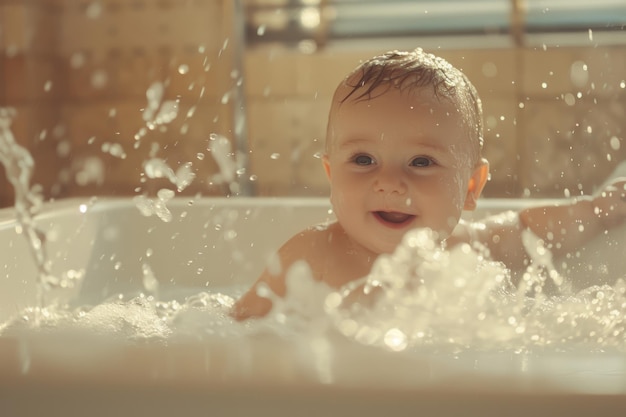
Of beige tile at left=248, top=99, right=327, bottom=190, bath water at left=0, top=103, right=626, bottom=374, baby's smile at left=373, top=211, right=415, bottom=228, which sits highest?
beige tile at left=248, top=99, right=327, bottom=190

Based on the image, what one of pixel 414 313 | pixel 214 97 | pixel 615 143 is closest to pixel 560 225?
pixel 414 313

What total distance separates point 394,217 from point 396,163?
0.25 feet

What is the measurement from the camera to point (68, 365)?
0.51 m

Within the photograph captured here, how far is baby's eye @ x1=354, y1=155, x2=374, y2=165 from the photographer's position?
3.38 feet

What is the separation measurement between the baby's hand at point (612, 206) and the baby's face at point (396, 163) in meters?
0.36

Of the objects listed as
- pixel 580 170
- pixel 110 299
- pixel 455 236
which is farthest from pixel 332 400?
pixel 580 170

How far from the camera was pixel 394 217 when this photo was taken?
3.44ft

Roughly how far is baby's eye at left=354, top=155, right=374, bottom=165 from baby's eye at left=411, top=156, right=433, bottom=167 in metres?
0.05

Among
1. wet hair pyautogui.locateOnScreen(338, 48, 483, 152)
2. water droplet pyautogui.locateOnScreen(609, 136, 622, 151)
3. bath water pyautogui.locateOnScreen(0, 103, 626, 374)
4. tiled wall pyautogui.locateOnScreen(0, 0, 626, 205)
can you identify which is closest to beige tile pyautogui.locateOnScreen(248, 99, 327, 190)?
tiled wall pyautogui.locateOnScreen(0, 0, 626, 205)

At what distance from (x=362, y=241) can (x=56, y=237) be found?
2.11 feet

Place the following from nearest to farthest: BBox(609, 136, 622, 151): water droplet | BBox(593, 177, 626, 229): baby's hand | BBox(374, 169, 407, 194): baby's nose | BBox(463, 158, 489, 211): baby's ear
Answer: BBox(374, 169, 407, 194): baby's nose, BBox(463, 158, 489, 211): baby's ear, BBox(593, 177, 626, 229): baby's hand, BBox(609, 136, 622, 151): water droplet

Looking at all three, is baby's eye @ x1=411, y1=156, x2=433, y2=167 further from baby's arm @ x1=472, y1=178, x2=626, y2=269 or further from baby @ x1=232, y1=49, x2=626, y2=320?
baby's arm @ x1=472, y1=178, x2=626, y2=269

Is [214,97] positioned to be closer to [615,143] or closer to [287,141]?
[287,141]

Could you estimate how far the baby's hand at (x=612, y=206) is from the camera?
1287 millimetres
